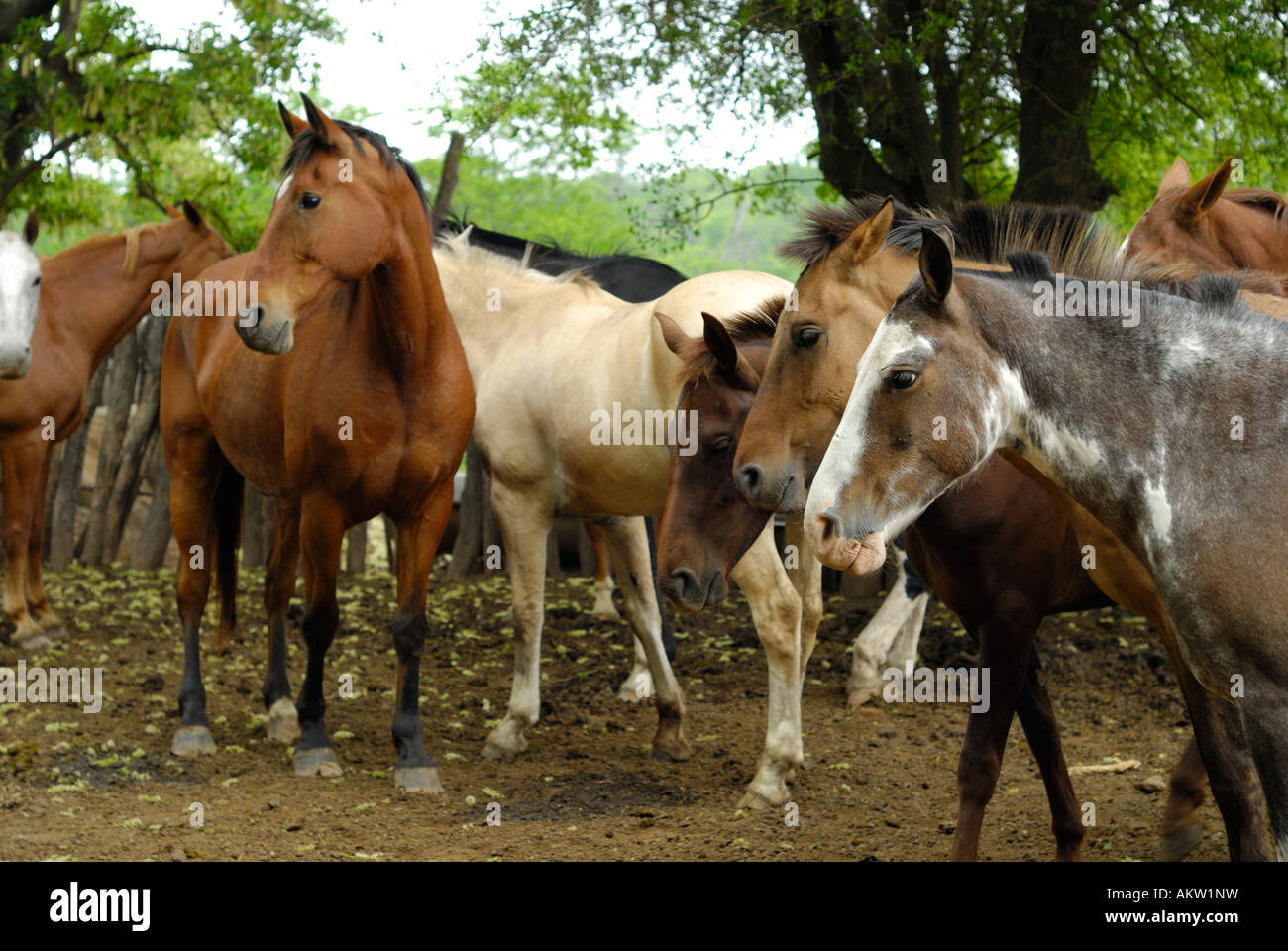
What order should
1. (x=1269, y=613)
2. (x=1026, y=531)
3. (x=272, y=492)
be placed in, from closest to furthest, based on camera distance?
(x=1269, y=613)
(x=1026, y=531)
(x=272, y=492)

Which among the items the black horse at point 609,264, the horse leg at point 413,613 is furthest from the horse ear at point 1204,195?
the black horse at point 609,264

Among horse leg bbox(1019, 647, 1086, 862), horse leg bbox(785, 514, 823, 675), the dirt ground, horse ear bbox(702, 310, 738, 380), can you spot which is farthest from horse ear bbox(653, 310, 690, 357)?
the dirt ground

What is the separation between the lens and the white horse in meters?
7.56

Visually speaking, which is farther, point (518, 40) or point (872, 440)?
point (518, 40)

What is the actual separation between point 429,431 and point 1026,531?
2.63 meters

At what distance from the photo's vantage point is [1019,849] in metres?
Answer: 4.64

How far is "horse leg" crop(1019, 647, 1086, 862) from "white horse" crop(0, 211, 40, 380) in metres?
6.21

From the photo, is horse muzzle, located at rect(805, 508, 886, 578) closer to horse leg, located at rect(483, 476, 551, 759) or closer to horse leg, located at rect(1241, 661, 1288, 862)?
horse leg, located at rect(1241, 661, 1288, 862)

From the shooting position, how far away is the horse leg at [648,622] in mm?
6059

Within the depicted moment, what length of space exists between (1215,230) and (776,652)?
2422mm

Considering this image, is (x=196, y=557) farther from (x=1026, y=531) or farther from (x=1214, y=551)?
(x=1214, y=551)

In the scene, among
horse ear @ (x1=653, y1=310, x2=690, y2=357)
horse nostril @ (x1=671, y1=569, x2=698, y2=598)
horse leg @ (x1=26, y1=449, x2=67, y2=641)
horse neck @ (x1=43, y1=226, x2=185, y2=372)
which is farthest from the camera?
horse neck @ (x1=43, y1=226, x2=185, y2=372)

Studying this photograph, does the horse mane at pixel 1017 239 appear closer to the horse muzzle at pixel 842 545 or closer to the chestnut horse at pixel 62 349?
the horse muzzle at pixel 842 545

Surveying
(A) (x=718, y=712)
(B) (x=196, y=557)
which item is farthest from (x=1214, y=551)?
(B) (x=196, y=557)
